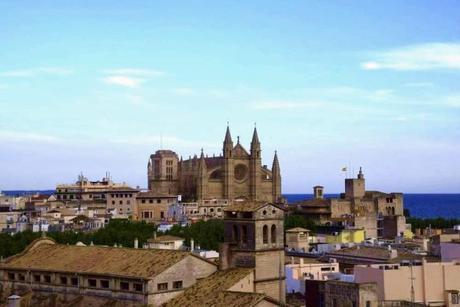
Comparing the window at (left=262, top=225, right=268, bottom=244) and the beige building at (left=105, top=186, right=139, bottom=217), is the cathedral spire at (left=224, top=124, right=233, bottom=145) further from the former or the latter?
the window at (left=262, top=225, right=268, bottom=244)

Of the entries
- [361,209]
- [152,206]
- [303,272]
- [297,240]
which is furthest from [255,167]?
[303,272]

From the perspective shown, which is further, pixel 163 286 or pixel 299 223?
pixel 299 223

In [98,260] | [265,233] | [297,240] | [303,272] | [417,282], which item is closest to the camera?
[265,233]

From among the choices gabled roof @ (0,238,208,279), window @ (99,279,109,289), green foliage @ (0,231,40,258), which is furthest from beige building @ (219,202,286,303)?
green foliage @ (0,231,40,258)

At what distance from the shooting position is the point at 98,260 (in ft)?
165

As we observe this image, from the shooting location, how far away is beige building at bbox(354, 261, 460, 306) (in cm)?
5141

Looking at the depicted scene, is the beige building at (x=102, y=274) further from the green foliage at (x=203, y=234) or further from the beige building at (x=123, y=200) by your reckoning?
the beige building at (x=123, y=200)

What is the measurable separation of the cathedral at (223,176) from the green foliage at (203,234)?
65.7 m

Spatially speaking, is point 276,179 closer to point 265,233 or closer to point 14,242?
point 14,242

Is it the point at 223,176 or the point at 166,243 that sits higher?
the point at 223,176

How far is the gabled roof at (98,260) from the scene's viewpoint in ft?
155

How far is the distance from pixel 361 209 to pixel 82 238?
62.7m

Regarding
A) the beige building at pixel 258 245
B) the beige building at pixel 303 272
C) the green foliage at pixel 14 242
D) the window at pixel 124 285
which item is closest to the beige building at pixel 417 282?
the beige building at pixel 258 245

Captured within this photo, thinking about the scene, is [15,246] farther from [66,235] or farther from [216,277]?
[216,277]
